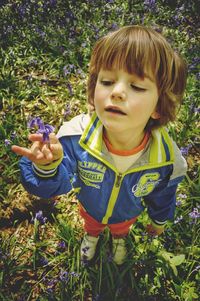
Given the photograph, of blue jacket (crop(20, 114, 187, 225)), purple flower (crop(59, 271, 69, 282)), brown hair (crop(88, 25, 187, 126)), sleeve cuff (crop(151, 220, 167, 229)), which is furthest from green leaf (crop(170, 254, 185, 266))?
brown hair (crop(88, 25, 187, 126))

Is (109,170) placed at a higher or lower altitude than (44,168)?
lower

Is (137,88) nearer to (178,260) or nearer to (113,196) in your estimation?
(113,196)

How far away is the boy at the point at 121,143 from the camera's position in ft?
5.60

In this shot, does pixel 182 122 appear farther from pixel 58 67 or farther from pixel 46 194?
pixel 46 194

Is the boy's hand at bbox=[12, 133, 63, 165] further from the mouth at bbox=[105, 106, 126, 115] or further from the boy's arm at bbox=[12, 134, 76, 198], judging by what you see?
the mouth at bbox=[105, 106, 126, 115]

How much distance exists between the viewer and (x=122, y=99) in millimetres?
1674

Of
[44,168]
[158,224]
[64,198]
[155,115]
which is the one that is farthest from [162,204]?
[64,198]

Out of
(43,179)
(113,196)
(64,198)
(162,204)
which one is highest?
(43,179)

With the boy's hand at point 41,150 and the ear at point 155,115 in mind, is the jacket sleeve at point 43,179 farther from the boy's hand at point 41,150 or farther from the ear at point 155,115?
the ear at point 155,115

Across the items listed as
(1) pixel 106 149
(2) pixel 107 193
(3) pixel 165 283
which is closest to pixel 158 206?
(2) pixel 107 193

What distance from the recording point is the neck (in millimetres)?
2008

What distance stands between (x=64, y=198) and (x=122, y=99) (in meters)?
1.96

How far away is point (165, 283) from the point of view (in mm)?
2848

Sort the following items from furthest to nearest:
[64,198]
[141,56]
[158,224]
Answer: [64,198]
[158,224]
[141,56]
